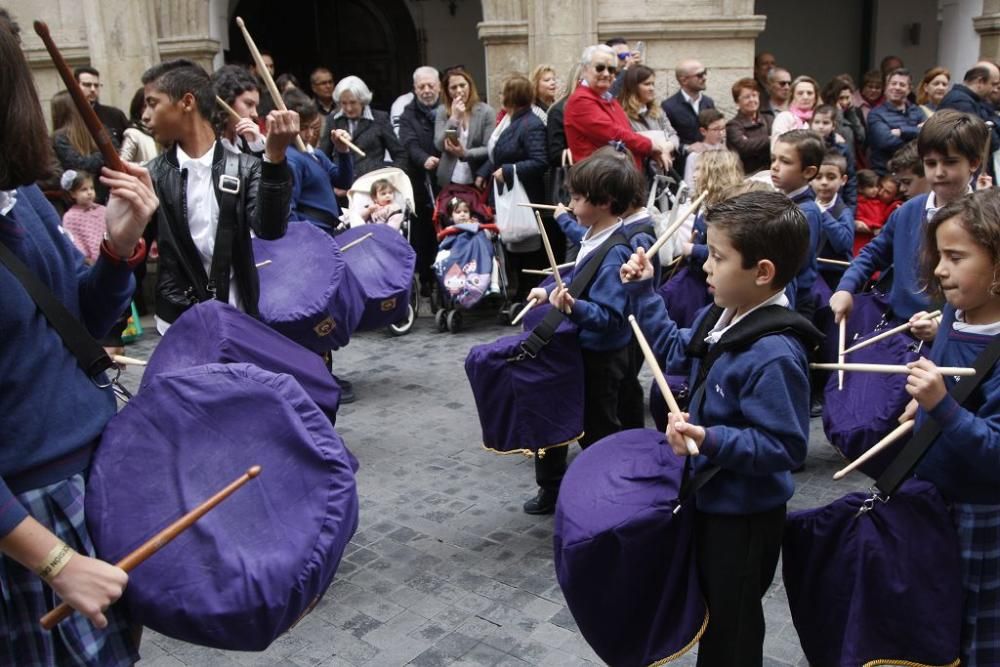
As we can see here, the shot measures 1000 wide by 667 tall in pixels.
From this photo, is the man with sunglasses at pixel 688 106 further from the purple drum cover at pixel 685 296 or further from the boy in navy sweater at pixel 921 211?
the boy in navy sweater at pixel 921 211

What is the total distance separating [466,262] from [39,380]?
6.39 metres

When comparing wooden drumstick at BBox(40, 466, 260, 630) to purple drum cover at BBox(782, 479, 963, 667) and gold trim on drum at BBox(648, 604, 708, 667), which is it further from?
purple drum cover at BBox(782, 479, 963, 667)

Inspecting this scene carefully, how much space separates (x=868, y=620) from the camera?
103 inches

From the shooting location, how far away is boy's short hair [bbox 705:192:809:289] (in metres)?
2.69

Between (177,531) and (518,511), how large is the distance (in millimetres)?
3067

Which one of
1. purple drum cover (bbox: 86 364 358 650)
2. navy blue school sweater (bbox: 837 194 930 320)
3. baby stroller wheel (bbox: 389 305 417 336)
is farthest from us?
baby stroller wheel (bbox: 389 305 417 336)

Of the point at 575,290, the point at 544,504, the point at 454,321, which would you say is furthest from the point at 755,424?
the point at 454,321

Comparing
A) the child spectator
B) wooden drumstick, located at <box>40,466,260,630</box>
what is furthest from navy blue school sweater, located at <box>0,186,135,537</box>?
the child spectator

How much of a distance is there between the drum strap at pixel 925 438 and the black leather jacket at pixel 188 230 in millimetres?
2436

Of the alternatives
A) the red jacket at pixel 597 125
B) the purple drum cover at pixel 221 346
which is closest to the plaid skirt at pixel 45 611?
the purple drum cover at pixel 221 346

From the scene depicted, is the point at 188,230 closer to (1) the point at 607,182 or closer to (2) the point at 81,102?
(1) the point at 607,182

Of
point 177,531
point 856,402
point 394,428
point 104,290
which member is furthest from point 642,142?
point 177,531

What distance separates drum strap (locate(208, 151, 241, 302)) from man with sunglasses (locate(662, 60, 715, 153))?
18.0ft

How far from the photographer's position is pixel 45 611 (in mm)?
2107
